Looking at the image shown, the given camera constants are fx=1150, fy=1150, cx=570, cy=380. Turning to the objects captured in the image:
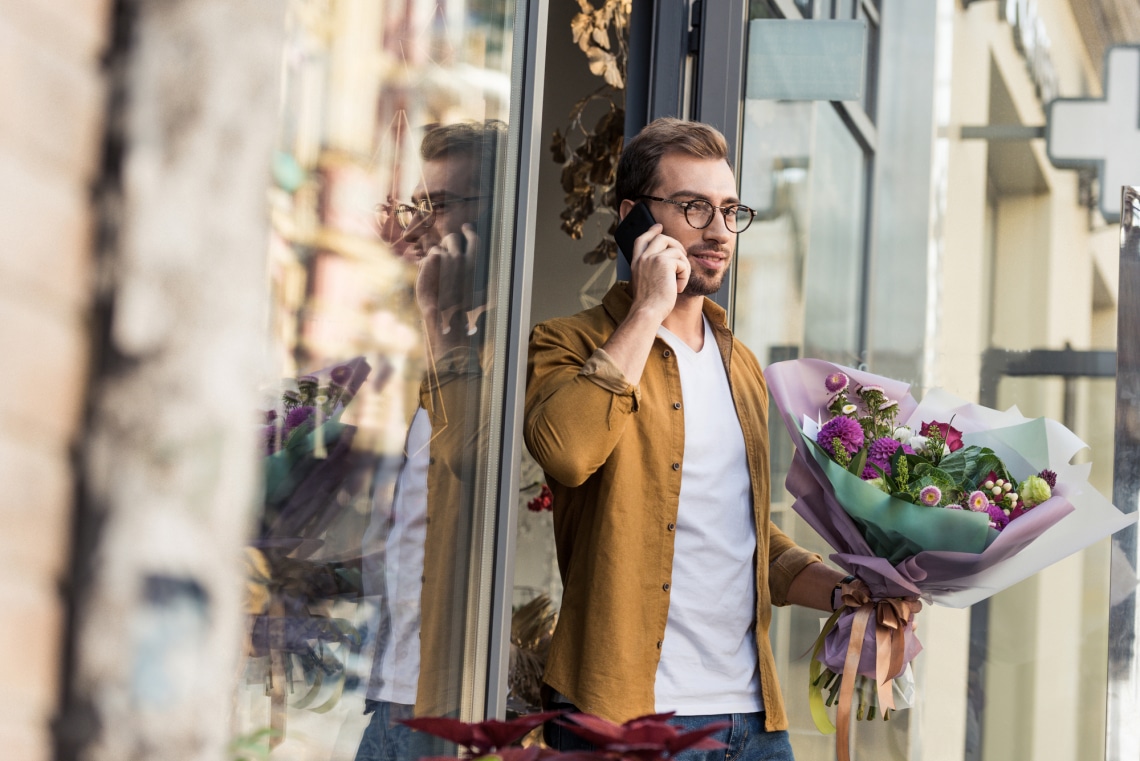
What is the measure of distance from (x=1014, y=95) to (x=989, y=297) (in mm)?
503

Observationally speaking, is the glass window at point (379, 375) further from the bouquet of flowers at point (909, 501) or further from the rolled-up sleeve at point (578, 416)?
the bouquet of flowers at point (909, 501)

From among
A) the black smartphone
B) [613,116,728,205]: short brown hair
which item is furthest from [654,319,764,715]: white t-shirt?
[613,116,728,205]: short brown hair

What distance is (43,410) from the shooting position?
464 millimetres

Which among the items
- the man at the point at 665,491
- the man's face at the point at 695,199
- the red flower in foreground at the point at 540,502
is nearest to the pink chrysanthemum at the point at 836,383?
the man at the point at 665,491

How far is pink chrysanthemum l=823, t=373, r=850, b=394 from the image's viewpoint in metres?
2.02

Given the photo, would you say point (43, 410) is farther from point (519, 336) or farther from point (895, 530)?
point (895, 530)

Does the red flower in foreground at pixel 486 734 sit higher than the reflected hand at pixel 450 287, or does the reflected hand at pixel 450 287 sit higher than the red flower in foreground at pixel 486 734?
the reflected hand at pixel 450 287

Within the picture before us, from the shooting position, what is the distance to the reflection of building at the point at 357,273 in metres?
0.46

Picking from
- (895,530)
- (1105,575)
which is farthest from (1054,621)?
(895,530)

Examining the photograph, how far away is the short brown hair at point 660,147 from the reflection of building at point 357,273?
0.31 meters

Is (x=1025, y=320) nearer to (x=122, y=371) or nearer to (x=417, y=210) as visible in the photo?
(x=417, y=210)

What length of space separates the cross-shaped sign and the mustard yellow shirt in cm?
128

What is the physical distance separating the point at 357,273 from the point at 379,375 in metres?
0.14

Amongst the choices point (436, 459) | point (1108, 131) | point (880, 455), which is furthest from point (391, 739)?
point (1108, 131)
